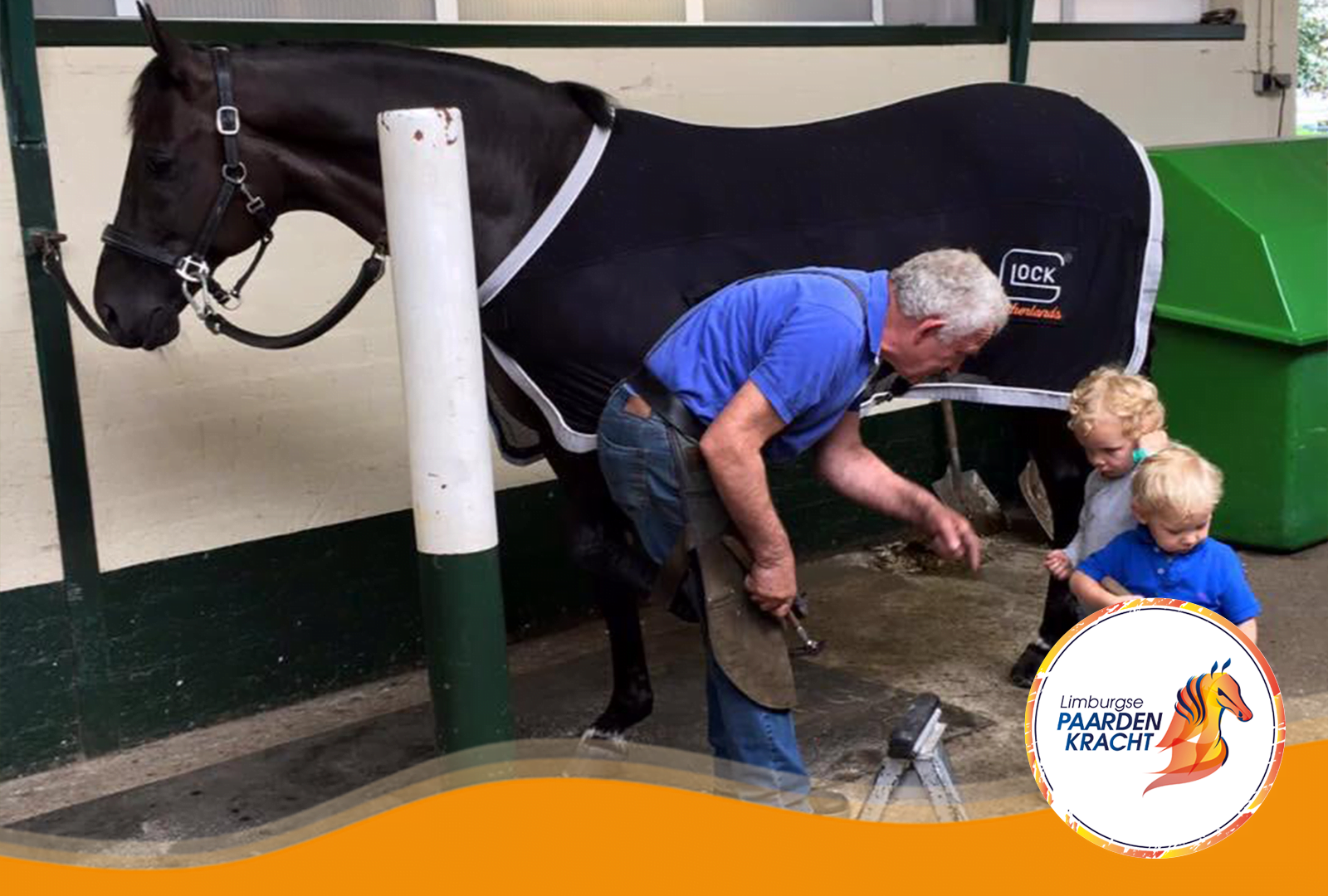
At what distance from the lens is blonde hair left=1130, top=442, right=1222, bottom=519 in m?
2.54

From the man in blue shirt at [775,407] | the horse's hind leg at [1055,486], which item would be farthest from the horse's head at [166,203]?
the horse's hind leg at [1055,486]

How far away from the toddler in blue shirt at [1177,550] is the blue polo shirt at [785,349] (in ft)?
1.86

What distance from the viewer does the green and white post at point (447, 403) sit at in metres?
2.35

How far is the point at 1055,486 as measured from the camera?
13.6 ft

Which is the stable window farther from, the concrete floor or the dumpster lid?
Result: the concrete floor

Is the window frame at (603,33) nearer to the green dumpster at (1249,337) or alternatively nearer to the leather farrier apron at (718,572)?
the green dumpster at (1249,337)

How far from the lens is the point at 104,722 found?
3.86m

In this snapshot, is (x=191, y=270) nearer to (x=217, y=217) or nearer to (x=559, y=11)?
(x=217, y=217)

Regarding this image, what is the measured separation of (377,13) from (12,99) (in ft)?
3.69

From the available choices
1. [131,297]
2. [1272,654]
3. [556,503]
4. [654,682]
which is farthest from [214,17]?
[1272,654]

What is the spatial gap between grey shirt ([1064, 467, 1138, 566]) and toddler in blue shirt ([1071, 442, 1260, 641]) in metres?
0.17

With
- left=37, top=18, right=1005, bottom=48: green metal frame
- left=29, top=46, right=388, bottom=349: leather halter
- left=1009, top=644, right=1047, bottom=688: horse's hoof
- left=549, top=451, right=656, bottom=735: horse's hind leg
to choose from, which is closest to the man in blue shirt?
left=549, top=451, right=656, bottom=735: horse's hind leg

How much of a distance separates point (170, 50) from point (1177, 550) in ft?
7.41

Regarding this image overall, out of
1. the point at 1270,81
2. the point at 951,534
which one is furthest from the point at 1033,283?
the point at 1270,81
